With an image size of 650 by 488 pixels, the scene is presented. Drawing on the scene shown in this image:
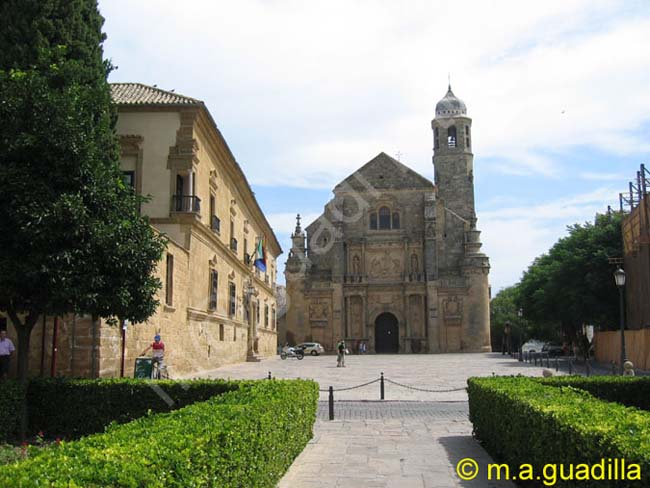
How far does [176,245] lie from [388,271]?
3593 centimetres

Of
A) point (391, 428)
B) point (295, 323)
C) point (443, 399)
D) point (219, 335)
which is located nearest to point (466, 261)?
point (295, 323)

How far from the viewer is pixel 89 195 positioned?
469 inches

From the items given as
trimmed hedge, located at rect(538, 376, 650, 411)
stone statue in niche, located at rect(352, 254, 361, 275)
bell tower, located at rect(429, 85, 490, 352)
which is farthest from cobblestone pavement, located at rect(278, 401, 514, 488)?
stone statue in niche, located at rect(352, 254, 361, 275)

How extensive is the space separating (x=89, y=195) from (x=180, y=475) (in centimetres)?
855

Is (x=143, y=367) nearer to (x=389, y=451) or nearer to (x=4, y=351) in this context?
(x=4, y=351)

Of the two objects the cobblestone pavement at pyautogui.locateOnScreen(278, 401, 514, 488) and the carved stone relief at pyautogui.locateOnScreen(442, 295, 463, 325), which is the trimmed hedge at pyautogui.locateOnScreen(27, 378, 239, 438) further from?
the carved stone relief at pyautogui.locateOnScreen(442, 295, 463, 325)

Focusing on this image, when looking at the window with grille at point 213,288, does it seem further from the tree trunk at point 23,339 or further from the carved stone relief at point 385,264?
the carved stone relief at point 385,264

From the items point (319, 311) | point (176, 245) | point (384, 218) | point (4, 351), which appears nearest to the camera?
point (4, 351)

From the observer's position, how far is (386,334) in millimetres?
54750

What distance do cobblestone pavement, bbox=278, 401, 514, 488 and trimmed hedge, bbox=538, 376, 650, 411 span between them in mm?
2175

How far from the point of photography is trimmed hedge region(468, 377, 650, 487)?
15.4ft

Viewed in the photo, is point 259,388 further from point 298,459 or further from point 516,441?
point 516,441

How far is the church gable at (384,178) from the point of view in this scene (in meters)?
55.7

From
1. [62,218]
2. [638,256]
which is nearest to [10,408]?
[62,218]
